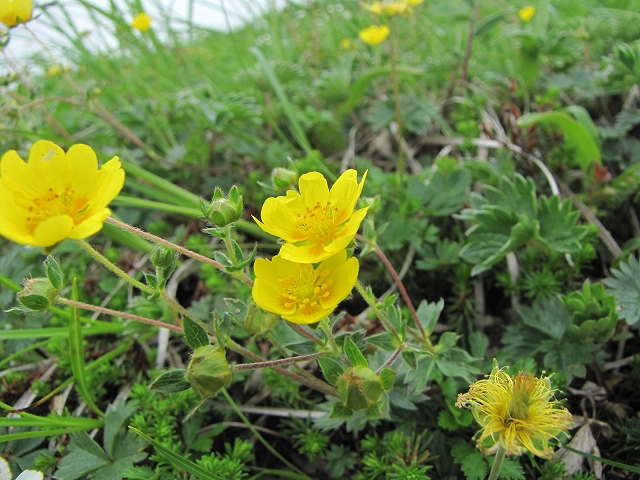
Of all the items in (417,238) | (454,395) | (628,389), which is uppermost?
(417,238)

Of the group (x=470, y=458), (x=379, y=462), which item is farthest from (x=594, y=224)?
(x=379, y=462)

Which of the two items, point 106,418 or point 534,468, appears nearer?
point 534,468

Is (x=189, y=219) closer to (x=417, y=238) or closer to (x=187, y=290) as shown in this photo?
(x=187, y=290)

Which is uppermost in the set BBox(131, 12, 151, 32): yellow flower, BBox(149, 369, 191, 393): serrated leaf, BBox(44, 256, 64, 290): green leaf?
BBox(131, 12, 151, 32): yellow flower

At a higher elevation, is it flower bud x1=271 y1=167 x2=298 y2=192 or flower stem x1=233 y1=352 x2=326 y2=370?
flower bud x1=271 y1=167 x2=298 y2=192

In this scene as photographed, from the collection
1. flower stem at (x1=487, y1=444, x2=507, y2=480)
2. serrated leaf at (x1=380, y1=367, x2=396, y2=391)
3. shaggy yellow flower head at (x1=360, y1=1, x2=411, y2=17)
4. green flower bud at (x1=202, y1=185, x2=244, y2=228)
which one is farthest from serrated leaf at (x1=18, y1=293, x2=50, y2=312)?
shaggy yellow flower head at (x1=360, y1=1, x2=411, y2=17)

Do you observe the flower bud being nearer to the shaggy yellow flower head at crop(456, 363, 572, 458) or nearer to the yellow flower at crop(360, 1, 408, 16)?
the shaggy yellow flower head at crop(456, 363, 572, 458)

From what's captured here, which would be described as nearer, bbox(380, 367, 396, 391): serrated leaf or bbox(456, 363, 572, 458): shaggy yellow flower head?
bbox(456, 363, 572, 458): shaggy yellow flower head

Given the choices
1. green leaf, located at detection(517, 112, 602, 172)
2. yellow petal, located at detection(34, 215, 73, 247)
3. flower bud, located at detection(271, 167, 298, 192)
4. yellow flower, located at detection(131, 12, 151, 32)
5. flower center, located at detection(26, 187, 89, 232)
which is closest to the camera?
Result: yellow petal, located at detection(34, 215, 73, 247)
